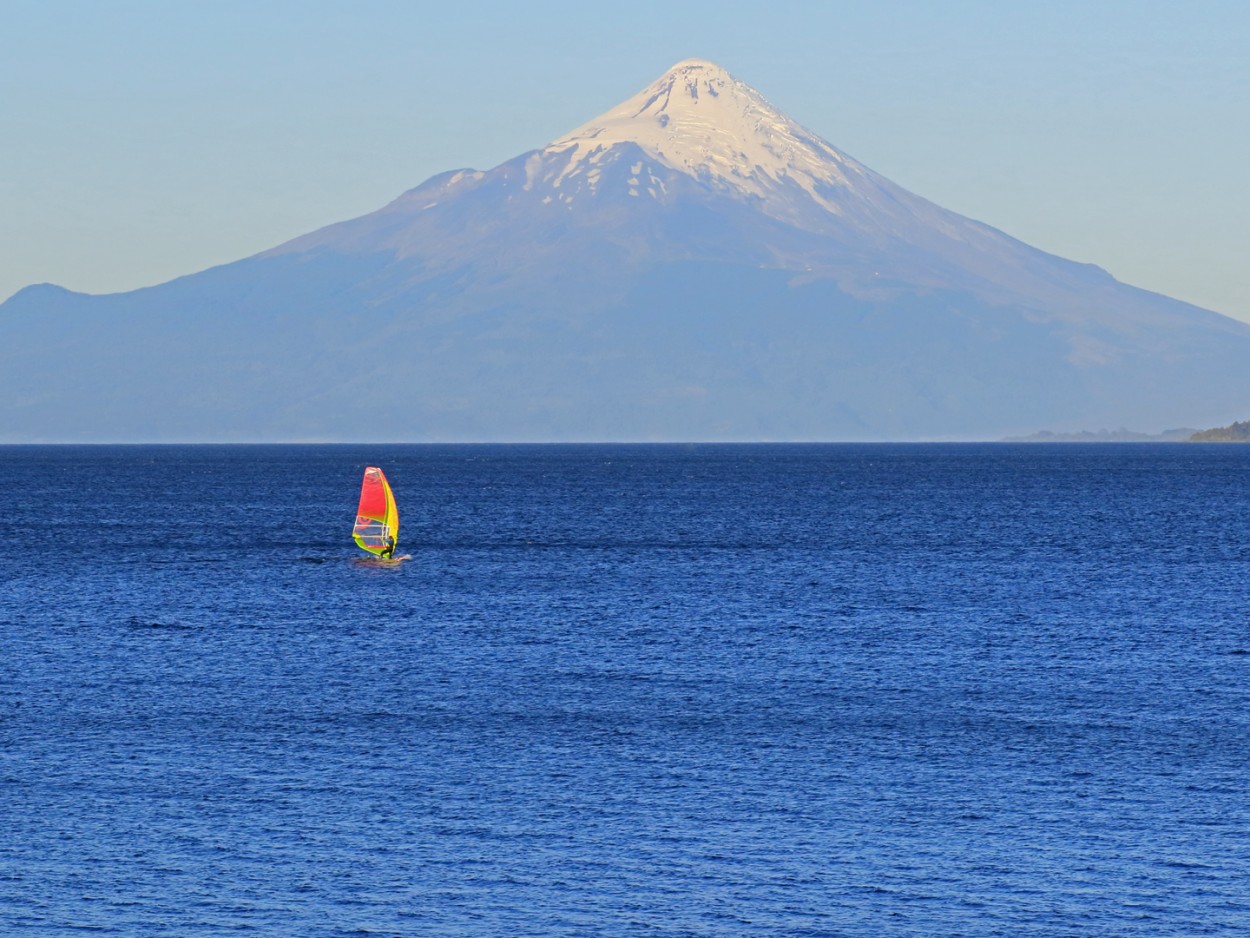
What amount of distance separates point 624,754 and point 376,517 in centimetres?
7011

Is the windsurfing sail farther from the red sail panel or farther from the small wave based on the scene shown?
the small wave

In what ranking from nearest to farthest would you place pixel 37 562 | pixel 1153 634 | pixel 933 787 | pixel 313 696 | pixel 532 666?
pixel 933 787 → pixel 313 696 → pixel 532 666 → pixel 1153 634 → pixel 37 562

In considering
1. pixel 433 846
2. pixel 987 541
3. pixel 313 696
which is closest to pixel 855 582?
pixel 987 541

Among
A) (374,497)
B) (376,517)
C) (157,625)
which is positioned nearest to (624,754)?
(157,625)

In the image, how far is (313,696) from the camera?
55969mm

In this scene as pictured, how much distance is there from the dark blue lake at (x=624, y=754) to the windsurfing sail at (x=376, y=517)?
1309cm

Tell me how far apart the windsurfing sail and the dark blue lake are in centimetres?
1309

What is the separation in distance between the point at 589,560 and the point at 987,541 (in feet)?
104

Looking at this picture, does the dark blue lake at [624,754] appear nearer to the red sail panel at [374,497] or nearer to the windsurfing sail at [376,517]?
the windsurfing sail at [376,517]

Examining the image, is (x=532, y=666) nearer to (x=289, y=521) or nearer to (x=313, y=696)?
(x=313, y=696)

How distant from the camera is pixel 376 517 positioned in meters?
115

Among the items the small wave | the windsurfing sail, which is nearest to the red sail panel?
the windsurfing sail

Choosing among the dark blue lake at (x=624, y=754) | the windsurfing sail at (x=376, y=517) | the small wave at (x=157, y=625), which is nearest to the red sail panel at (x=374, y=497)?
the windsurfing sail at (x=376, y=517)

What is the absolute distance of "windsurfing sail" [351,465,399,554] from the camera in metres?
112
